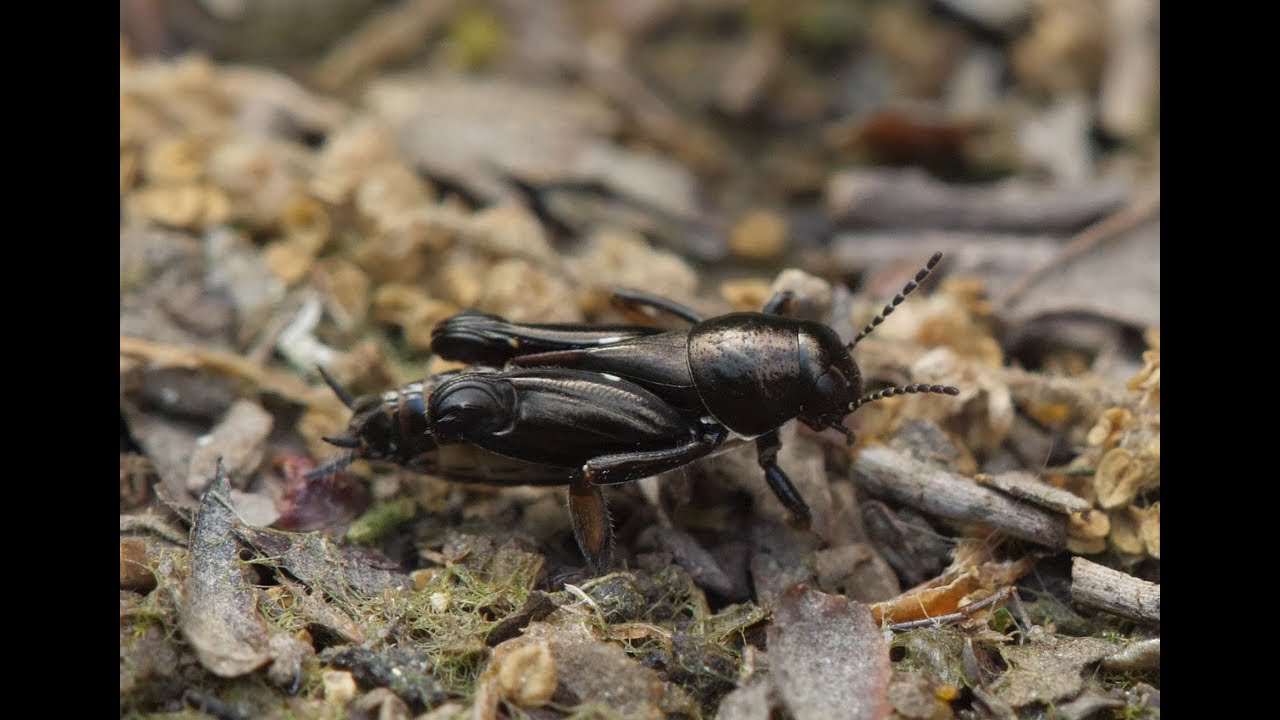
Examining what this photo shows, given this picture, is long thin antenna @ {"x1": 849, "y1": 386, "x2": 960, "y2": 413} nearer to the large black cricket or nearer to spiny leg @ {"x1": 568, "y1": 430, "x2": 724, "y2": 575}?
the large black cricket

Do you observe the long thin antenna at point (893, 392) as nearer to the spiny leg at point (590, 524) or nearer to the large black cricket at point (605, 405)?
the large black cricket at point (605, 405)

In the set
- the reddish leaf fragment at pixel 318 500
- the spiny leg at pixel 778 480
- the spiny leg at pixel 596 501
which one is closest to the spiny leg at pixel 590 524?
the spiny leg at pixel 596 501

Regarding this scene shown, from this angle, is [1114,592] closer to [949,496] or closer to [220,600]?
[949,496]

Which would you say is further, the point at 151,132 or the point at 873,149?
the point at 873,149

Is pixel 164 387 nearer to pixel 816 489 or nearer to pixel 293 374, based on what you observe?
pixel 293 374

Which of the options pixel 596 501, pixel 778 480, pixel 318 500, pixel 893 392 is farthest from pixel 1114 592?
pixel 318 500

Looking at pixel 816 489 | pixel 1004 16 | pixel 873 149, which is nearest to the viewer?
pixel 816 489

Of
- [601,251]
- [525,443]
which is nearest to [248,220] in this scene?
[601,251]
